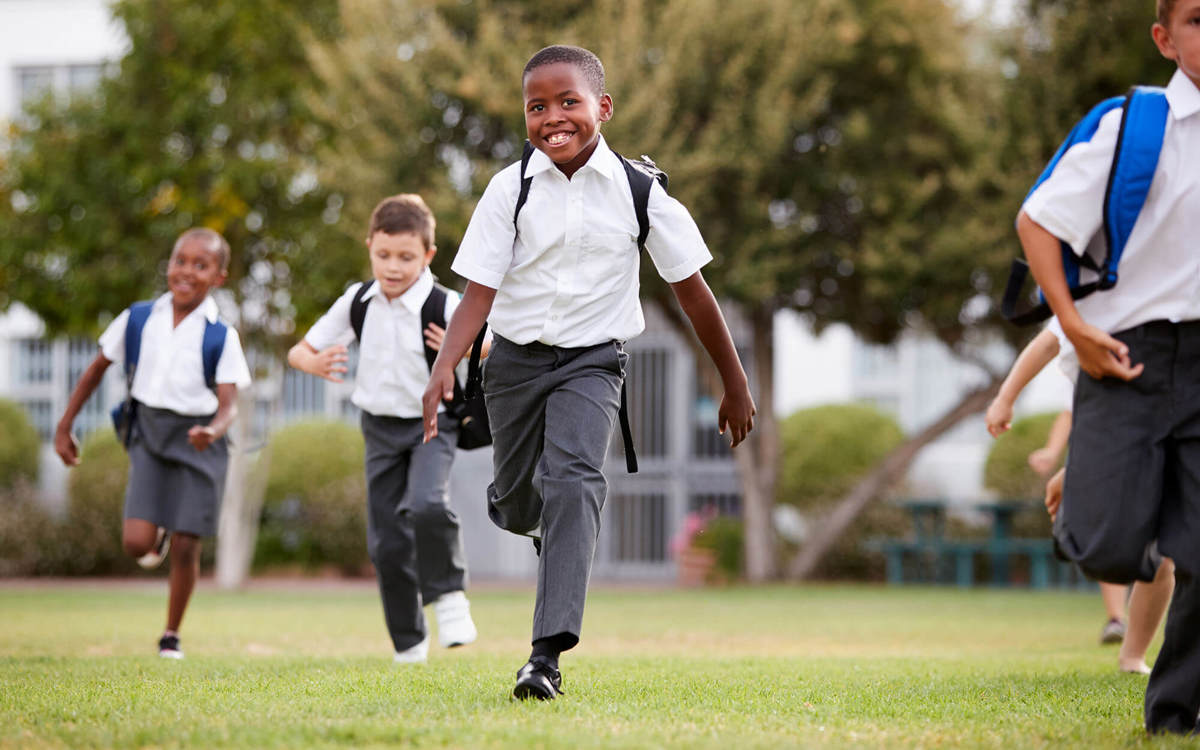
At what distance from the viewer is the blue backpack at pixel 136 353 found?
24.4ft

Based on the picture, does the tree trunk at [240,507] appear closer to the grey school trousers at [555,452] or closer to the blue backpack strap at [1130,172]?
the grey school trousers at [555,452]

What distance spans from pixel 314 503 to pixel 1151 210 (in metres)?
18.4

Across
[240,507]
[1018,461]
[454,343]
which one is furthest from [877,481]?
[454,343]

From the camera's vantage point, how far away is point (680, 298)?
492 cm

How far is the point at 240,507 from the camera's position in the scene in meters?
18.5

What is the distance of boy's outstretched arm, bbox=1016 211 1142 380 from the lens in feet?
12.6

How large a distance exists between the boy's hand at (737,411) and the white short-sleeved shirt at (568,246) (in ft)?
1.46

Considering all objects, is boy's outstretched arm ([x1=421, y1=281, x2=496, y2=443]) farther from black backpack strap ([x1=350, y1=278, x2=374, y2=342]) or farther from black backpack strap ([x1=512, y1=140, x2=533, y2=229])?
black backpack strap ([x1=350, y1=278, x2=374, y2=342])

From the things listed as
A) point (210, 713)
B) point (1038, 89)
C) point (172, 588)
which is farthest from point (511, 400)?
point (1038, 89)

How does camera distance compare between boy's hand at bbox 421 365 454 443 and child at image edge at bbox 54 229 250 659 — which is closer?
boy's hand at bbox 421 365 454 443

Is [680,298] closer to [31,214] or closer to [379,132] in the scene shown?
[379,132]

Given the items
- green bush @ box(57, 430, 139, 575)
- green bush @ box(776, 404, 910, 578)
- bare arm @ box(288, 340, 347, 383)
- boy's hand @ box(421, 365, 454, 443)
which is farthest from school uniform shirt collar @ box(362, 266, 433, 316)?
green bush @ box(57, 430, 139, 575)

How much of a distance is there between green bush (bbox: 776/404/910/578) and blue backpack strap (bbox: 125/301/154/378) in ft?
45.4

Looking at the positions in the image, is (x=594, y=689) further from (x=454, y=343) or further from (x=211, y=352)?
(x=211, y=352)
